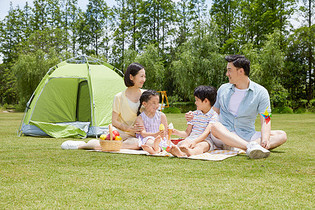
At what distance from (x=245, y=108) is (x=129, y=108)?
1.48 metres

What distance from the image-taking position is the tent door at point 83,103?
7.94 meters

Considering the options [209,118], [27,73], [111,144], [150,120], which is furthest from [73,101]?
[27,73]

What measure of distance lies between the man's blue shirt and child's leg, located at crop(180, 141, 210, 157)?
1.20 ft

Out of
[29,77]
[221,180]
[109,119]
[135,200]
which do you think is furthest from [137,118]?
[29,77]

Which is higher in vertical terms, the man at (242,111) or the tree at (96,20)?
the tree at (96,20)

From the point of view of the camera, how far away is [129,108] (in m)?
4.45

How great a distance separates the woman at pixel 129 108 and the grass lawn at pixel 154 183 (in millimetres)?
648

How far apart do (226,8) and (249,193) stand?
29.1 m

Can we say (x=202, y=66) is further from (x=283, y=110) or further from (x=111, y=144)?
(x=111, y=144)

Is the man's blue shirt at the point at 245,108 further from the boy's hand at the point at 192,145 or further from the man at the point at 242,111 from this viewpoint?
the boy's hand at the point at 192,145

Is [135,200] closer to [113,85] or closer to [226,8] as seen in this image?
[113,85]

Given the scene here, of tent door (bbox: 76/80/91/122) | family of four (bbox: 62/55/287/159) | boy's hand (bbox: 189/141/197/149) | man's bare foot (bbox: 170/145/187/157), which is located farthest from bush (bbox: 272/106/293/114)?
man's bare foot (bbox: 170/145/187/157)

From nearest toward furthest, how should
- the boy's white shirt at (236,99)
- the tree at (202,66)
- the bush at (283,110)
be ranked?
1. the boy's white shirt at (236,99)
2. the bush at (283,110)
3. the tree at (202,66)

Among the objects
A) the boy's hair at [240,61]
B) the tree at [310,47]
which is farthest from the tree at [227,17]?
the boy's hair at [240,61]
